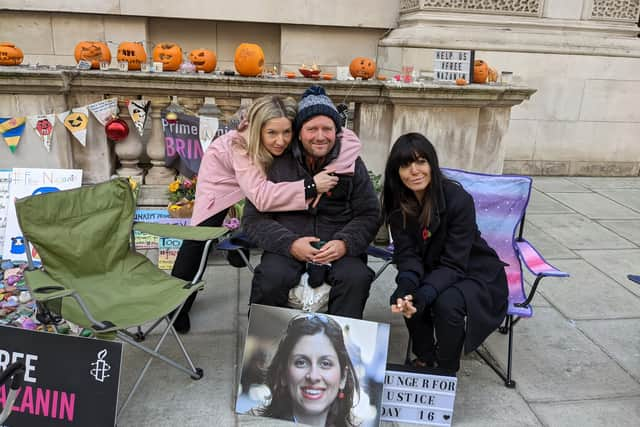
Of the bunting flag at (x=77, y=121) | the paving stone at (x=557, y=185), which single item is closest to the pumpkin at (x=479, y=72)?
the paving stone at (x=557, y=185)

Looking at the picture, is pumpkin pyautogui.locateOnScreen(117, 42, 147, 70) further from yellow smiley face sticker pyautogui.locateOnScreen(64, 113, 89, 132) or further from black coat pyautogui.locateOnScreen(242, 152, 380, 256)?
black coat pyautogui.locateOnScreen(242, 152, 380, 256)

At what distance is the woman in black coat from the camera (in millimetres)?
2496

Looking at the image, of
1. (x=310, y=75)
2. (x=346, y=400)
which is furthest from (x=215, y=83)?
(x=346, y=400)

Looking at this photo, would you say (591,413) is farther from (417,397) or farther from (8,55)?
(8,55)

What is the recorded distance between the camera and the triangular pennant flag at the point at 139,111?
401 centimetres

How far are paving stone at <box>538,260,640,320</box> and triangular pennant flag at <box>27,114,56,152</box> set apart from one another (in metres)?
3.80

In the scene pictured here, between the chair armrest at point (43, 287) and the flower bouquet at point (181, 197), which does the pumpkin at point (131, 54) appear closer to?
the flower bouquet at point (181, 197)

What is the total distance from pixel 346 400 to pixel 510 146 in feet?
18.7

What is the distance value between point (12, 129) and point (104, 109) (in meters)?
0.65

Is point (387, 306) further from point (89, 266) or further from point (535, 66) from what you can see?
point (535, 66)

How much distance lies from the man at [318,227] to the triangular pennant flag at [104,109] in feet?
5.85

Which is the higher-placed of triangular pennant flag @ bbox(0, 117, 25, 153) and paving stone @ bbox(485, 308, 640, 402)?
triangular pennant flag @ bbox(0, 117, 25, 153)

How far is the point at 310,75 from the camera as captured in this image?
435 centimetres

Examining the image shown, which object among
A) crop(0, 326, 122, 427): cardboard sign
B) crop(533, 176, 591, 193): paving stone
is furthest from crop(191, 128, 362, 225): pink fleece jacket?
crop(533, 176, 591, 193): paving stone
